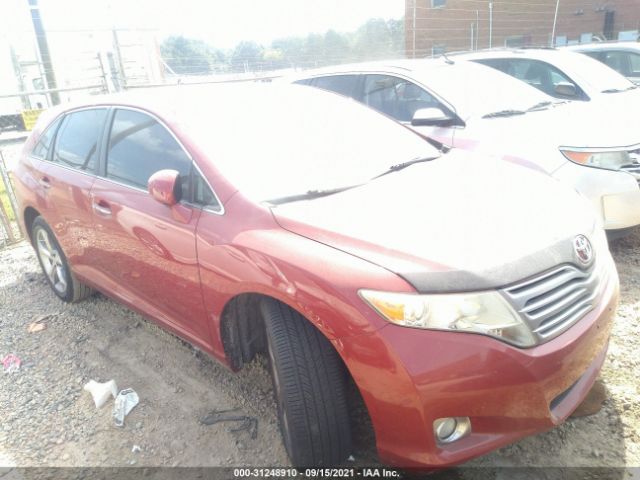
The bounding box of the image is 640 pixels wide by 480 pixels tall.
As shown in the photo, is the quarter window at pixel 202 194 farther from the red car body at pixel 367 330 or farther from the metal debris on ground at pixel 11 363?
the metal debris on ground at pixel 11 363

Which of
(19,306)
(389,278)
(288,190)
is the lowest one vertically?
(19,306)

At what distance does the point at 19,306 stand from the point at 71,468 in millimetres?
2294

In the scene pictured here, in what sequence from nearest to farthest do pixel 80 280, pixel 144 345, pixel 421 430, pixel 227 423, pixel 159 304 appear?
pixel 421 430 < pixel 227 423 < pixel 159 304 < pixel 144 345 < pixel 80 280

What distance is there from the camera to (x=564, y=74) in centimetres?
627

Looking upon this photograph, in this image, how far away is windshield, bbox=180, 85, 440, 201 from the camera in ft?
7.99

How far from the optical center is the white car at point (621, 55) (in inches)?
320

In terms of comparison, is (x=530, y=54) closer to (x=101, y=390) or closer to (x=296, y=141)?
(x=296, y=141)

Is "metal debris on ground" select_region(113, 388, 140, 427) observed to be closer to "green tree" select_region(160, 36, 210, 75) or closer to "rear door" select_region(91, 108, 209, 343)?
"rear door" select_region(91, 108, 209, 343)

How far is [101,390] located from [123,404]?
0.21 m

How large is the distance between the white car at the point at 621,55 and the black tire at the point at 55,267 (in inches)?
339

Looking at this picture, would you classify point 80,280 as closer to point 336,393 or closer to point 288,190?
point 288,190

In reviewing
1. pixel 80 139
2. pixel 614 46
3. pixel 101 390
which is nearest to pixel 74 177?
pixel 80 139

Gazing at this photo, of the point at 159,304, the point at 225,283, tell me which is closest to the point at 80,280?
the point at 159,304

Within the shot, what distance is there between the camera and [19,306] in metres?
4.21
